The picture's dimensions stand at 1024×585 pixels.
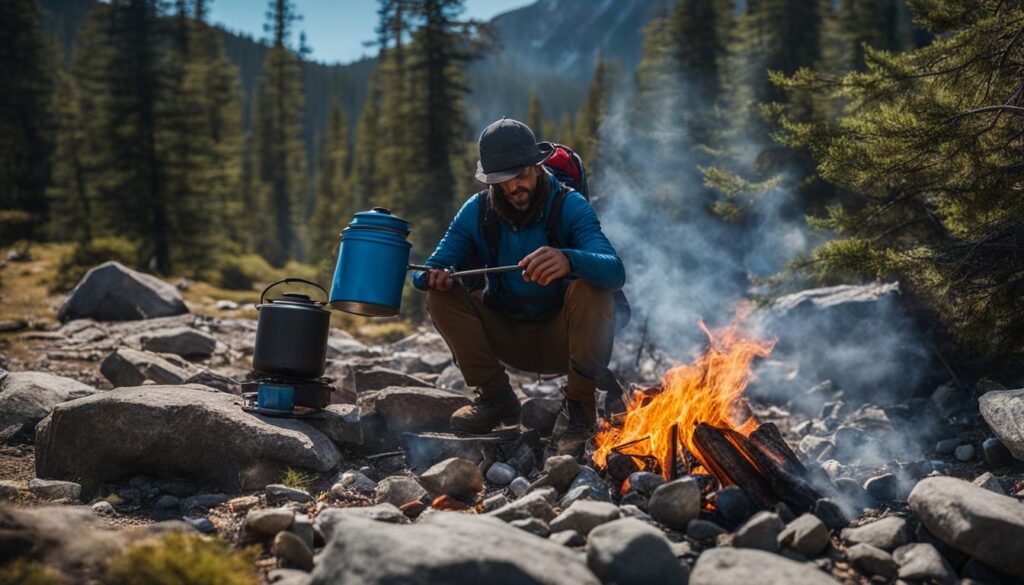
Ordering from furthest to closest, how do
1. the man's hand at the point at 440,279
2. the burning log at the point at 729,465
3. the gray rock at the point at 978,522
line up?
the man's hand at the point at 440,279
the burning log at the point at 729,465
the gray rock at the point at 978,522

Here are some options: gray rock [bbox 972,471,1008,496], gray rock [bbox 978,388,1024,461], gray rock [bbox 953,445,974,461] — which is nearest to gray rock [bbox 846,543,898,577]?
gray rock [bbox 972,471,1008,496]

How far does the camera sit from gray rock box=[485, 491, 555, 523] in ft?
10.9

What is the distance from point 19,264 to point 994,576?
23.2 meters

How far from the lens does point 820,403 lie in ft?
24.2

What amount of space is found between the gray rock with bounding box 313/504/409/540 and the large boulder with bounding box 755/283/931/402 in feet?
18.0

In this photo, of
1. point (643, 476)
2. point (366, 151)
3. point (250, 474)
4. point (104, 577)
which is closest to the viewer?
point (104, 577)

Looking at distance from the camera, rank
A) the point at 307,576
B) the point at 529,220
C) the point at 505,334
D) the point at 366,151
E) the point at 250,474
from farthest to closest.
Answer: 1. the point at 366,151
2. the point at 505,334
3. the point at 529,220
4. the point at 250,474
5. the point at 307,576

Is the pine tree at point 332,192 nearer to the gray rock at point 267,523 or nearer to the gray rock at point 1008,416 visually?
the gray rock at point 267,523

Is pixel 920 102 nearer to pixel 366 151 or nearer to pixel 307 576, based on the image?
pixel 307 576

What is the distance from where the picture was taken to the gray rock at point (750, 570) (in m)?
2.46

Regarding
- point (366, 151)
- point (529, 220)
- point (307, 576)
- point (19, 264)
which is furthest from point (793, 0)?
point (366, 151)

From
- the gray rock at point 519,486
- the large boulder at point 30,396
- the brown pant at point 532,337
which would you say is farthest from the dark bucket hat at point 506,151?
the large boulder at point 30,396

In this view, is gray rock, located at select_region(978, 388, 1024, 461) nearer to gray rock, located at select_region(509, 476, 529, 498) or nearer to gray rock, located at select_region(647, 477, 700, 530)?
gray rock, located at select_region(647, 477, 700, 530)

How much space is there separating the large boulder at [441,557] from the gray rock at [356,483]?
1.55 metres
